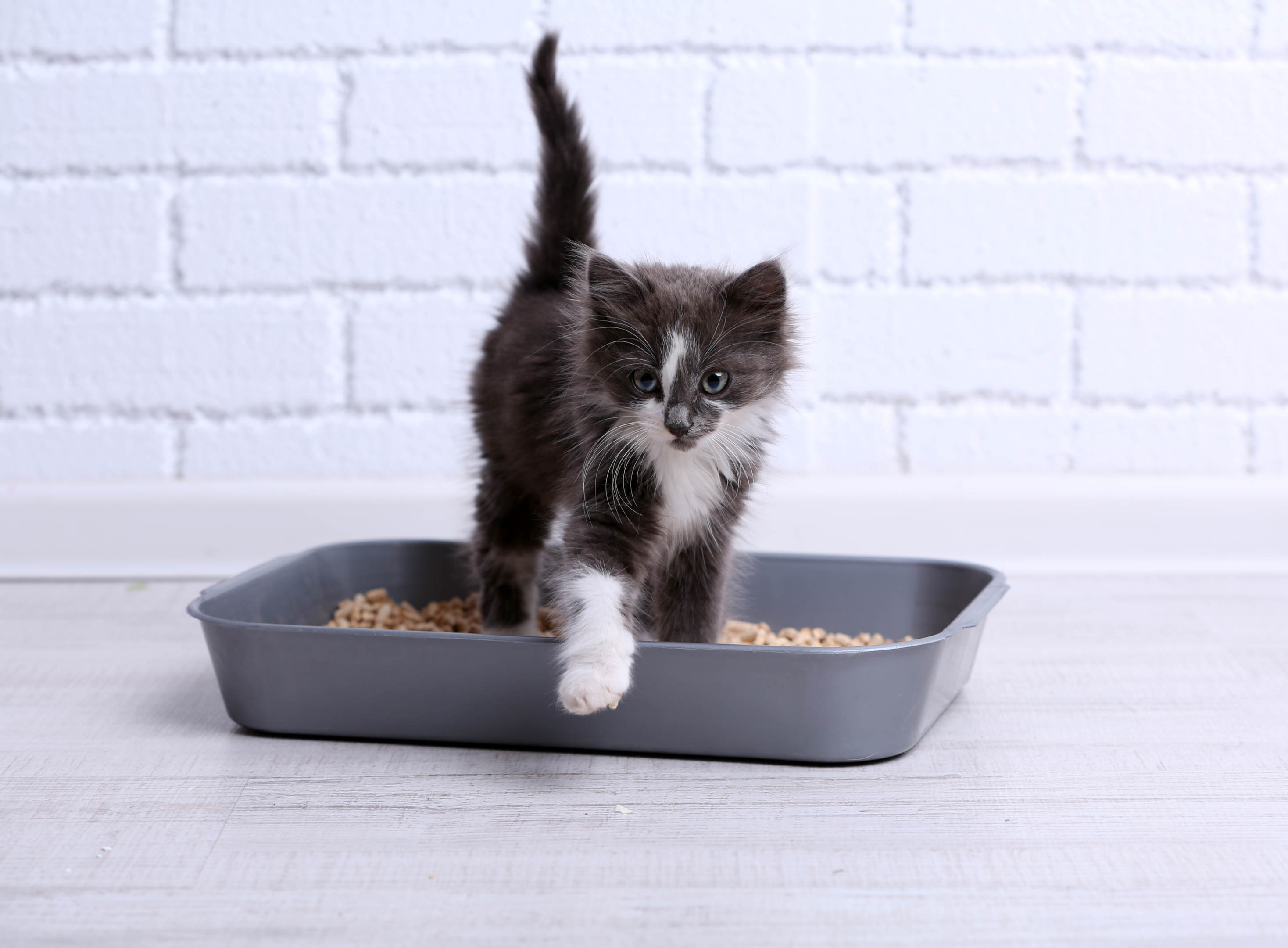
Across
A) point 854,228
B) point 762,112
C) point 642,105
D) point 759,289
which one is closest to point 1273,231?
point 854,228

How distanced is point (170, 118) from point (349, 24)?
1.01 feet

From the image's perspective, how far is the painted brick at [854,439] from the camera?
1.71m

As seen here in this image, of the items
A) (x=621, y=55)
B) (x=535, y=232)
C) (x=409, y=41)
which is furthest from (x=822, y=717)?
(x=409, y=41)

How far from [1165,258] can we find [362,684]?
1.40 metres

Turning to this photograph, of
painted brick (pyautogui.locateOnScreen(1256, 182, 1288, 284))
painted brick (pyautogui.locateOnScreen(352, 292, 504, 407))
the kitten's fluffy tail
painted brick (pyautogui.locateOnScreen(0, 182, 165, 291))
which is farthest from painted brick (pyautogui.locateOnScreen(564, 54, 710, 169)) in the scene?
painted brick (pyautogui.locateOnScreen(1256, 182, 1288, 284))

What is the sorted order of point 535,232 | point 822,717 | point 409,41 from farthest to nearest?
point 409,41
point 535,232
point 822,717

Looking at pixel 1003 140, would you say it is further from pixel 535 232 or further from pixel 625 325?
pixel 625 325

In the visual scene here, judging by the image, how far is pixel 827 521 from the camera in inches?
67.7

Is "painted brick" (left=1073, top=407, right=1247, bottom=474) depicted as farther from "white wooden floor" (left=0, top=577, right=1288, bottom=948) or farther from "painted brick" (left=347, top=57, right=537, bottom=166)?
"painted brick" (left=347, top=57, right=537, bottom=166)

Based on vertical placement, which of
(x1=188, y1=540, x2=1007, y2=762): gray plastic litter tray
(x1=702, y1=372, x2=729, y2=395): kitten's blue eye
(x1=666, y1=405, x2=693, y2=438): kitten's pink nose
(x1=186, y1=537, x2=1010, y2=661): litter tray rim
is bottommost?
(x1=188, y1=540, x2=1007, y2=762): gray plastic litter tray

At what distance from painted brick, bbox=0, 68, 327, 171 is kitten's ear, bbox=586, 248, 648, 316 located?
33.9 inches

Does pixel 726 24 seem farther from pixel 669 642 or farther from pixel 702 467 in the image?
pixel 669 642

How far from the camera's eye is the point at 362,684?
38.2 inches

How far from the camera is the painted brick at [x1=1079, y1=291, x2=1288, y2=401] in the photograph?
1.70 meters
